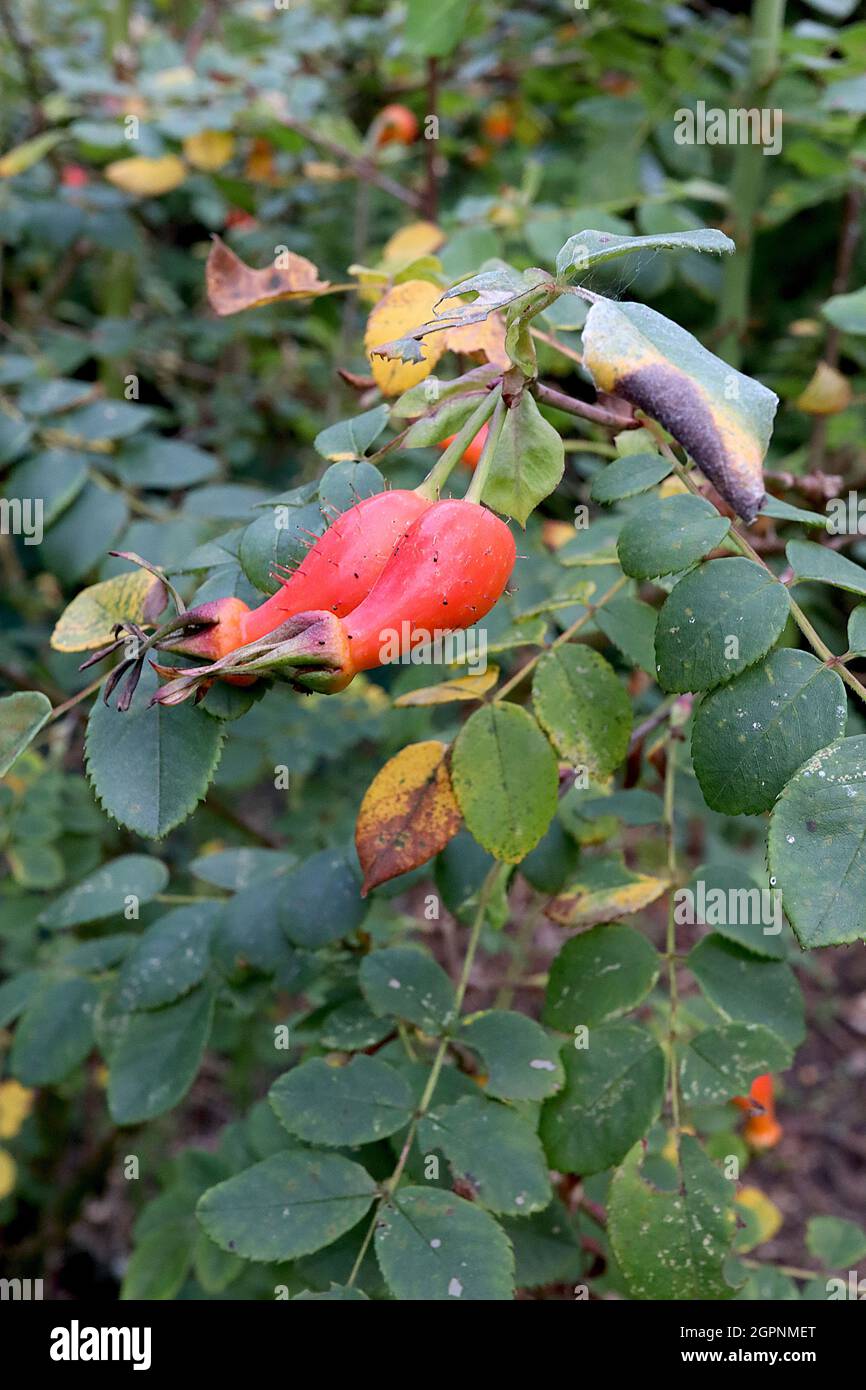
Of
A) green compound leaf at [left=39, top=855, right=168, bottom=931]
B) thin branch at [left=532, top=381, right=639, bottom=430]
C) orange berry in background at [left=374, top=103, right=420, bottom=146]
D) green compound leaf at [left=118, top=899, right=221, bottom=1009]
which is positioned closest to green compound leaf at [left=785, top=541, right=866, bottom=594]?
thin branch at [left=532, top=381, right=639, bottom=430]

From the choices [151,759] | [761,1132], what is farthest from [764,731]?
[761,1132]

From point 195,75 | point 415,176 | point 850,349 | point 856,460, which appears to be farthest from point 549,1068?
point 415,176

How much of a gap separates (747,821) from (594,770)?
1.99 metres

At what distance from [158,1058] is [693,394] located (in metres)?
0.84

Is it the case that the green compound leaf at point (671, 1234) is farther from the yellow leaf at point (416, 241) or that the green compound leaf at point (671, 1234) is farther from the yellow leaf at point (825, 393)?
the yellow leaf at point (416, 241)

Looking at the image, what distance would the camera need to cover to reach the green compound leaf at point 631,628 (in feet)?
3.03

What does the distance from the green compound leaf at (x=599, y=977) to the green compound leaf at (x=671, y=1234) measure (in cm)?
13

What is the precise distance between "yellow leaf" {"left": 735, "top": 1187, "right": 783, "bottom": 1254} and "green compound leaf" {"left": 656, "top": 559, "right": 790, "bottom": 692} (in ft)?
2.15

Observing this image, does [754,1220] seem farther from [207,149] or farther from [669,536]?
[207,149]

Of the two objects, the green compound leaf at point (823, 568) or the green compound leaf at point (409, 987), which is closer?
the green compound leaf at point (823, 568)

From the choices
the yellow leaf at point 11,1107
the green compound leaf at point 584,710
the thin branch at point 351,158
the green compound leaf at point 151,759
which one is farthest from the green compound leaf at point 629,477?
the yellow leaf at point 11,1107

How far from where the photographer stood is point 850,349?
1.96 meters

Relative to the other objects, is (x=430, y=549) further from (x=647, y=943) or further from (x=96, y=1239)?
(x=96, y=1239)

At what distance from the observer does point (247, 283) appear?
0.98 metres
